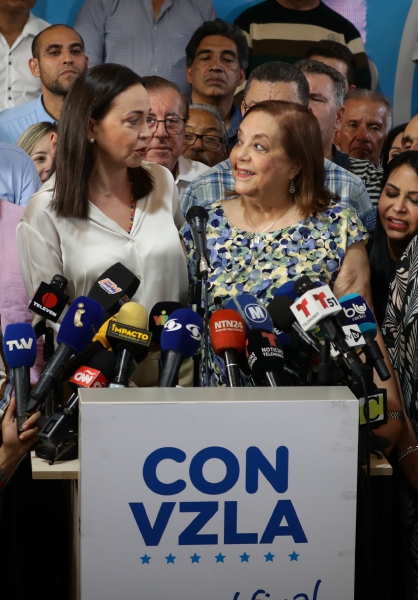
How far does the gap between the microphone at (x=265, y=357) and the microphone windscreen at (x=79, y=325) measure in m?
0.38

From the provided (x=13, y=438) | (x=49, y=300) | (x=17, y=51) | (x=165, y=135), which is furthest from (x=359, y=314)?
(x=17, y=51)

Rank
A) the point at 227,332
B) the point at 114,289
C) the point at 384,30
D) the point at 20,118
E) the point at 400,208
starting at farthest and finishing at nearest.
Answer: the point at 384,30 < the point at 20,118 < the point at 400,208 < the point at 114,289 < the point at 227,332

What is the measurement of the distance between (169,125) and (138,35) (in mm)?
1201

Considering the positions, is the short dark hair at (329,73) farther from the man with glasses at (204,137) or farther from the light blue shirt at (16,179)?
the light blue shirt at (16,179)

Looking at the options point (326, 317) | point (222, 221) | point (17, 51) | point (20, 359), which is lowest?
point (20, 359)

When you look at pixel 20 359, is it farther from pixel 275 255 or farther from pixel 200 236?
pixel 275 255

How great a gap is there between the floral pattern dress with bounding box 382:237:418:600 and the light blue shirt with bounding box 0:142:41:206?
4.61ft

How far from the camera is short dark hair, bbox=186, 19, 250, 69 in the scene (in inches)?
181

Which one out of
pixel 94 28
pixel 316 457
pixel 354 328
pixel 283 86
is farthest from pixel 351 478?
pixel 94 28

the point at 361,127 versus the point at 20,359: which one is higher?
the point at 361,127

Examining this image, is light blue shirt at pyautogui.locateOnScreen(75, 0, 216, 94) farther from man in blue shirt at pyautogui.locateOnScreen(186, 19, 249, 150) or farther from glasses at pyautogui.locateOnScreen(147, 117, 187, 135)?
glasses at pyautogui.locateOnScreen(147, 117, 187, 135)

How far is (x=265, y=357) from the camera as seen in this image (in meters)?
2.01

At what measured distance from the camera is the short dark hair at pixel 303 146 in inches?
107

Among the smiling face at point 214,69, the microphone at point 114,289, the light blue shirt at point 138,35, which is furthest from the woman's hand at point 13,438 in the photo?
the light blue shirt at point 138,35
